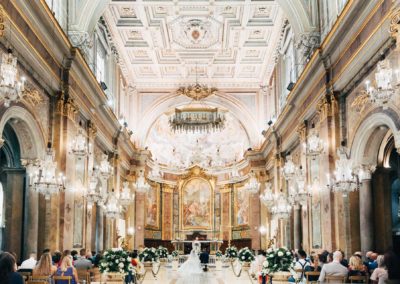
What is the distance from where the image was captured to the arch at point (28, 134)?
12930 millimetres

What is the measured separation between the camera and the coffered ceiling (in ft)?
71.2

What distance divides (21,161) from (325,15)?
9.32 metres

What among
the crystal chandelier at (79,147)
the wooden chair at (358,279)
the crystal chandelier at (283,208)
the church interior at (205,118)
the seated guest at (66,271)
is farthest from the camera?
the crystal chandelier at (283,208)

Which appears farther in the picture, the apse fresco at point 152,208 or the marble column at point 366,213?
the apse fresco at point 152,208

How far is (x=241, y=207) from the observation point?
3622 cm

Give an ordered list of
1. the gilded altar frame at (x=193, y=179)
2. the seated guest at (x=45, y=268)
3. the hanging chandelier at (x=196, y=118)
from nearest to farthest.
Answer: the seated guest at (x=45, y=268) < the hanging chandelier at (x=196, y=118) < the gilded altar frame at (x=193, y=179)

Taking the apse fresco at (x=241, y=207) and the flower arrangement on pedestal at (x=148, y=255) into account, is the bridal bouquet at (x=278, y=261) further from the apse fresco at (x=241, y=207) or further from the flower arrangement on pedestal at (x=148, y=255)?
the apse fresco at (x=241, y=207)

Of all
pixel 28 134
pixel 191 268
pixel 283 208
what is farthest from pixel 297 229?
pixel 28 134

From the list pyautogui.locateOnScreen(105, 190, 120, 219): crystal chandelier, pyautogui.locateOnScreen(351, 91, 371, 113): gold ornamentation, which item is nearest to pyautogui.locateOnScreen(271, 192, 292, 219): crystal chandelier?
pyautogui.locateOnScreen(105, 190, 120, 219): crystal chandelier

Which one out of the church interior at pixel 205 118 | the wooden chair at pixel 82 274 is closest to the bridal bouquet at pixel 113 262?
the church interior at pixel 205 118

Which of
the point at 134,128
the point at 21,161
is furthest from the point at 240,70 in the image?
the point at 21,161

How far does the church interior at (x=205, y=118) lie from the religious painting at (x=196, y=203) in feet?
6.95

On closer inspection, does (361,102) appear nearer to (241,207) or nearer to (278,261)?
(278,261)

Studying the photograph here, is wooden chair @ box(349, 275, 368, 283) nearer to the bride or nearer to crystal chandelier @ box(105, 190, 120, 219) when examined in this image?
the bride
